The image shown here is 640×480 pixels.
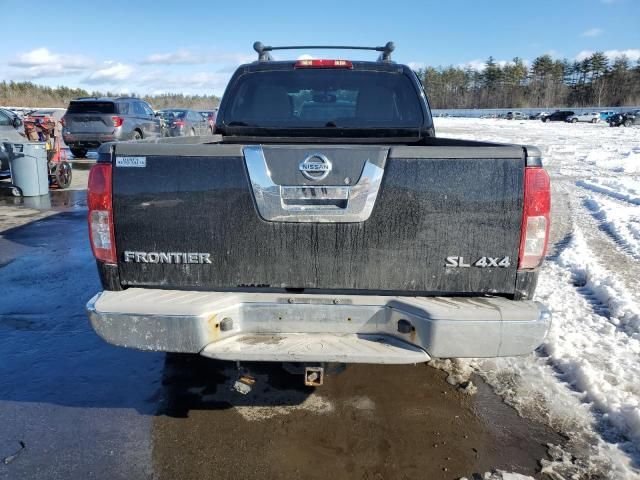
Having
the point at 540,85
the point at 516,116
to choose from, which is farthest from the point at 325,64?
the point at 540,85

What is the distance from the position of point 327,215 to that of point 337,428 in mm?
1401

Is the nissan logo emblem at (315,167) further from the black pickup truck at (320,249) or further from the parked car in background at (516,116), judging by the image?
the parked car in background at (516,116)

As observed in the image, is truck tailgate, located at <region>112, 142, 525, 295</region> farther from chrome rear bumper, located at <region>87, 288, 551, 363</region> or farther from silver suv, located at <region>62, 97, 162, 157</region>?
silver suv, located at <region>62, 97, 162, 157</region>

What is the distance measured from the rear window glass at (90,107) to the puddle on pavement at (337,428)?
50.2ft

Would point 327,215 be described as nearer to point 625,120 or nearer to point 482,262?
point 482,262

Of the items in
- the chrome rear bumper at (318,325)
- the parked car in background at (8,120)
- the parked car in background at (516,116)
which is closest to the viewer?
the chrome rear bumper at (318,325)

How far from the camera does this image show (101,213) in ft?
8.73

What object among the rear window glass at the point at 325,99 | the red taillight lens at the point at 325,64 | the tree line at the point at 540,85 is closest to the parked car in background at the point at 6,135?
the rear window glass at the point at 325,99

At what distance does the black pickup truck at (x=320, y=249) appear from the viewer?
255 centimetres

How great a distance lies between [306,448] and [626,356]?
257 cm

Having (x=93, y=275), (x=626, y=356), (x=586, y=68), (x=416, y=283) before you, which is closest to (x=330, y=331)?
(x=416, y=283)

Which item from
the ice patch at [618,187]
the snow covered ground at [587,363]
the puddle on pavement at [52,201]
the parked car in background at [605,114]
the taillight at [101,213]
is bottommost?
the snow covered ground at [587,363]

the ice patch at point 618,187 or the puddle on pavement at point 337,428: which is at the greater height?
the ice patch at point 618,187

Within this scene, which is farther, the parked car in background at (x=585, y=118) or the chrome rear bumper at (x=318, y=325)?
the parked car in background at (x=585, y=118)
